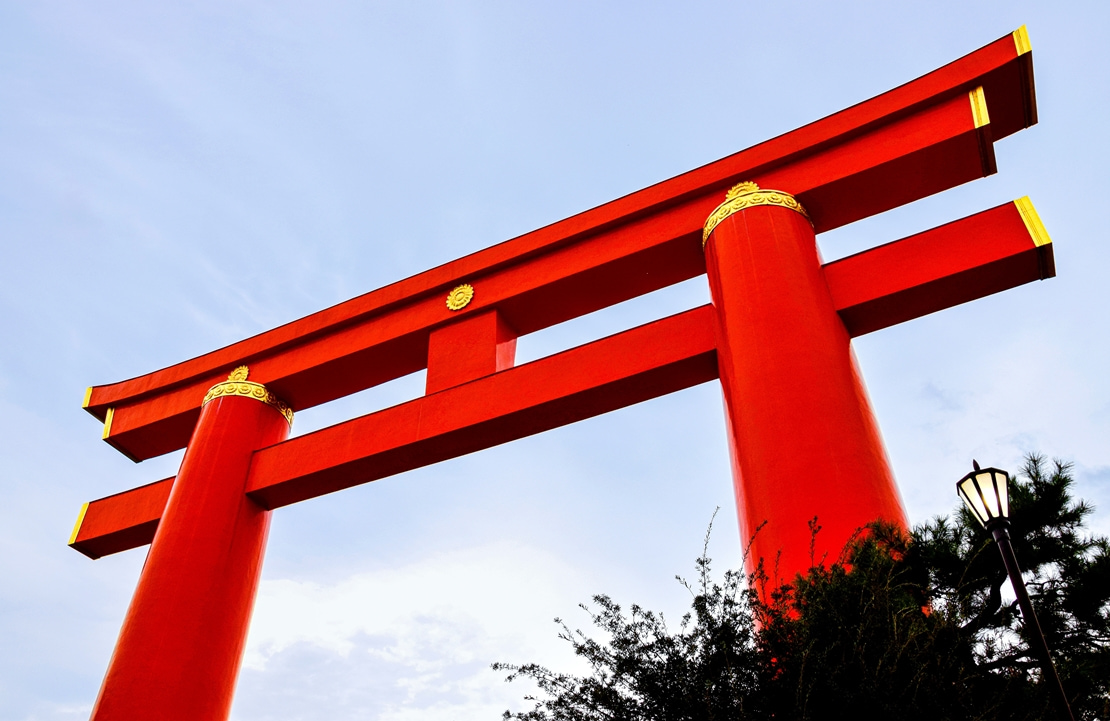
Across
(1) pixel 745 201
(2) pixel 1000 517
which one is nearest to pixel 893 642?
(2) pixel 1000 517

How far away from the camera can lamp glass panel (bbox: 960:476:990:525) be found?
12.7 feet

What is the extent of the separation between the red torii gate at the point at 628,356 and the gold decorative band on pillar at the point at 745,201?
0.03 meters

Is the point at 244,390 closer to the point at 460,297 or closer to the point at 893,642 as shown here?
the point at 460,297

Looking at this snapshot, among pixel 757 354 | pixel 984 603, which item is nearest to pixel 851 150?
pixel 757 354

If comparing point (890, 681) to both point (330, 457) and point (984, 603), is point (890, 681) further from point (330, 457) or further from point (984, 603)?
point (330, 457)

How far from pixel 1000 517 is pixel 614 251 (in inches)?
238

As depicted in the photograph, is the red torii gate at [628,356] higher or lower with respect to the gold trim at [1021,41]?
lower

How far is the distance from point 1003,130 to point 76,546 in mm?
10891

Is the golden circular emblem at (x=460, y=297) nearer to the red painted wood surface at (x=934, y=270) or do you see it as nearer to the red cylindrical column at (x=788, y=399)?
the red painted wood surface at (x=934, y=270)

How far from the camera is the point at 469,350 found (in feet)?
31.8

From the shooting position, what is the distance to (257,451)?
10.1 meters

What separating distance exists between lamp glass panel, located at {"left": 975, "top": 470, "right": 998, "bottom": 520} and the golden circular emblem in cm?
684

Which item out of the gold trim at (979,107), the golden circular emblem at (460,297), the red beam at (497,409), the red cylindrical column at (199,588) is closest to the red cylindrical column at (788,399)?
the red beam at (497,409)

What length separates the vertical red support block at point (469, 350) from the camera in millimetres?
9438
